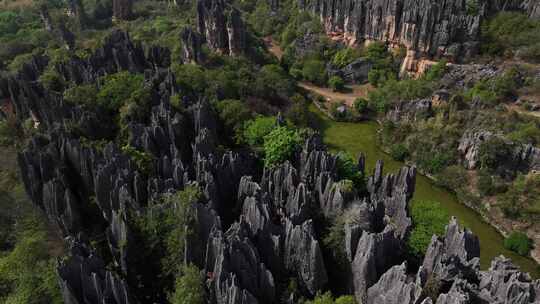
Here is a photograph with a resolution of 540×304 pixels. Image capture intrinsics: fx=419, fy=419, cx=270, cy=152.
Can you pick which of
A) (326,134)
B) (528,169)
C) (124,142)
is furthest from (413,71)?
→ (124,142)

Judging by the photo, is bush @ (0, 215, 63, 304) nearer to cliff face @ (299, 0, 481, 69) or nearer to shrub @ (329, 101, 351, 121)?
shrub @ (329, 101, 351, 121)

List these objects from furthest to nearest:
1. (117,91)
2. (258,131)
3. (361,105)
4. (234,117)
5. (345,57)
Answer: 1. (345,57)
2. (361,105)
3. (117,91)
4. (234,117)
5. (258,131)

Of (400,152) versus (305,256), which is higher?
(305,256)

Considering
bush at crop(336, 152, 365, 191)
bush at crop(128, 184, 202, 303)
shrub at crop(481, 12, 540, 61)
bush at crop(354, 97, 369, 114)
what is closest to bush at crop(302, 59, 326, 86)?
bush at crop(354, 97, 369, 114)

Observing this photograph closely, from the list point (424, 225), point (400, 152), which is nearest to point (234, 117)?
point (400, 152)

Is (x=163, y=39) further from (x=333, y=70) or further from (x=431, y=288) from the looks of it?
(x=431, y=288)

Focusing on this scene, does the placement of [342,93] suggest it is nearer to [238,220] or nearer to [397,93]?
[397,93]

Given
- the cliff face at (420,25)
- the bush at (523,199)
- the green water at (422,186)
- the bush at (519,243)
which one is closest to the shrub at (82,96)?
the green water at (422,186)
